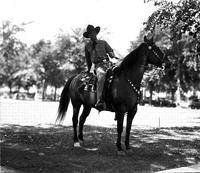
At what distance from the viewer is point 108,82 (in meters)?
9.63

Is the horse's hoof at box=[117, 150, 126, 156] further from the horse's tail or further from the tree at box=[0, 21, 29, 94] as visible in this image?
the tree at box=[0, 21, 29, 94]

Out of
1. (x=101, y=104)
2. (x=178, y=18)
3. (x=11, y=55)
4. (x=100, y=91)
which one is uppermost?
(x=11, y=55)

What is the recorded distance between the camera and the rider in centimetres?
974

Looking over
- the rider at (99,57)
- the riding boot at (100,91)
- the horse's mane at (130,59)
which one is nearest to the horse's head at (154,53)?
the horse's mane at (130,59)

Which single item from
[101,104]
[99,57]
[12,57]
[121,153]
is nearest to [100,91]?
[101,104]

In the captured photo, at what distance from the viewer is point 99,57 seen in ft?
33.9

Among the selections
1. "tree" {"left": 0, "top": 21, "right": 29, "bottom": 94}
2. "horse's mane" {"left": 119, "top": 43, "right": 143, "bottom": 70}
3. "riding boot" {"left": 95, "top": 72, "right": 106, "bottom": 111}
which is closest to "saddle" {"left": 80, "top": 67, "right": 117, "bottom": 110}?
"riding boot" {"left": 95, "top": 72, "right": 106, "bottom": 111}

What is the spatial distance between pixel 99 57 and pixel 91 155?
3026 millimetres

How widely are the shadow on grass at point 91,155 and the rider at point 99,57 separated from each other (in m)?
1.57

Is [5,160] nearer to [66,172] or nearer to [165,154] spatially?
[66,172]

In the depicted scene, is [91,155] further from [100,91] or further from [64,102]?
[64,102]

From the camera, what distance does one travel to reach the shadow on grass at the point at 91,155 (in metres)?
7.45

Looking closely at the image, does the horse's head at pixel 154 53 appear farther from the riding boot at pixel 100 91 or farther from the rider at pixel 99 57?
the riding boot at pixel 100 91

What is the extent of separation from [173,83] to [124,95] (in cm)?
5187
